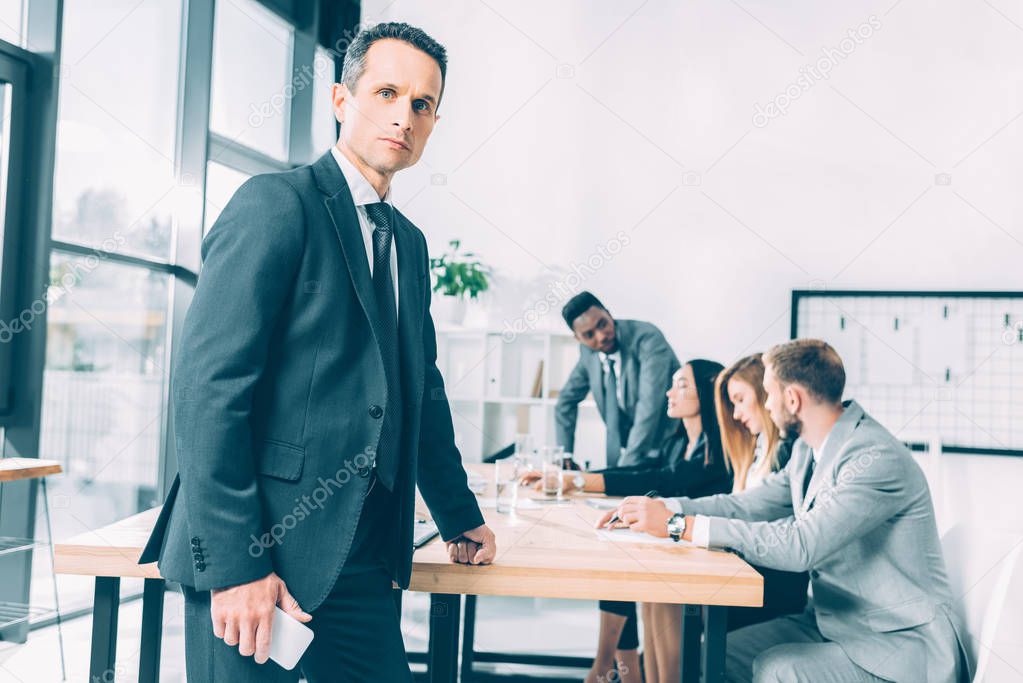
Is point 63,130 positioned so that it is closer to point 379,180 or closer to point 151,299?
point 151,299

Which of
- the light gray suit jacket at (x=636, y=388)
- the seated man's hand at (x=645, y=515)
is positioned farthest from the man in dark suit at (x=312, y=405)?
the light gray suit jacket at (x=636, y=388)

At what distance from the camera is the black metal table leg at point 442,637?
1468mm

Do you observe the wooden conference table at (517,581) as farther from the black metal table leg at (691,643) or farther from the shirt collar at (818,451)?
the shirt collar at (818,451)

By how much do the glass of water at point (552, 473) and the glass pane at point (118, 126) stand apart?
2267mm

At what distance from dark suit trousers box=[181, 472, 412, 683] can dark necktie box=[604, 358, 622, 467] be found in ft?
9.14

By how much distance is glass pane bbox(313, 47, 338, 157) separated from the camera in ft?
15.3

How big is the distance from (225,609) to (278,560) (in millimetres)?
87

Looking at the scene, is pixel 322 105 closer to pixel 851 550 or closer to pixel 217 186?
pixel 217 186

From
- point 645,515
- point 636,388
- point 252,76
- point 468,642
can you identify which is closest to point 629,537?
point 645,515

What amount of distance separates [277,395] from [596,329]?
2801 mm

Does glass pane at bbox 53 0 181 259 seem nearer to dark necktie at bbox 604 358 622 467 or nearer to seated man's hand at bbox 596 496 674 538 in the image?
dark necktie at bbox 604 358 622 467

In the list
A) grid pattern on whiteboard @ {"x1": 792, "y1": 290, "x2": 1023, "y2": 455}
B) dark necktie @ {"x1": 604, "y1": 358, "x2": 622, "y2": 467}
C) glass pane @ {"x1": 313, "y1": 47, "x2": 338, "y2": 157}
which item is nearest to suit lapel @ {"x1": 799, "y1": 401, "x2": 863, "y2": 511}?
dark necktie @ {"x1": 604, "y1": 358, "x2": 622, "y2": 467}

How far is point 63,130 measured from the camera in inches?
129

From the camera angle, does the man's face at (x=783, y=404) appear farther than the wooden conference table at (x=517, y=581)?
Yes
